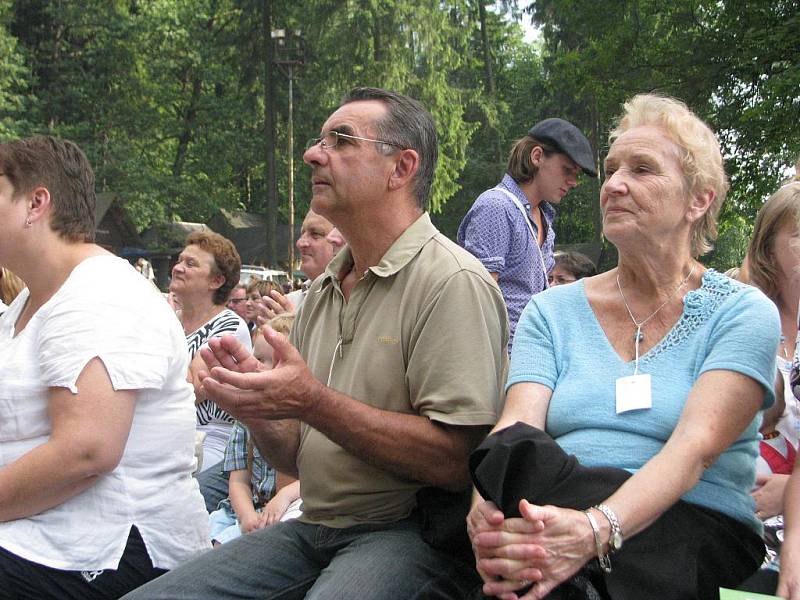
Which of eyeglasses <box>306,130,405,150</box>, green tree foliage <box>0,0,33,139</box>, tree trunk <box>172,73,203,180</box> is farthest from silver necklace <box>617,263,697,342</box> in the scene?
tree trunk <box>172,73,203,180</box>

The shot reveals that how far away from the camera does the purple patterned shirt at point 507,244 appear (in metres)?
4.63

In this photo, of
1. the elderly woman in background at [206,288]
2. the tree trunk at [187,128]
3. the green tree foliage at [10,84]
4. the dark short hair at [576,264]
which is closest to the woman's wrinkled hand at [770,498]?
the elderly woman in background at [206,288]

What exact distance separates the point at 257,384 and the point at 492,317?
754mm

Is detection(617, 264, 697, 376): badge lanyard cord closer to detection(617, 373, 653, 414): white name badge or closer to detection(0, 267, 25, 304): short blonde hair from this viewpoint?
detection(617, 373, 653, 414): white name badge

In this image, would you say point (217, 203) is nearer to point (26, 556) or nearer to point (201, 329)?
point (201, 329)

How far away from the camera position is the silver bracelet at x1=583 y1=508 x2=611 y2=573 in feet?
6.79

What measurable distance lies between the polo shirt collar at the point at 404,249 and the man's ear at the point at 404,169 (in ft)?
0.42

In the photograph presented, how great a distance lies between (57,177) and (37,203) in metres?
0.11

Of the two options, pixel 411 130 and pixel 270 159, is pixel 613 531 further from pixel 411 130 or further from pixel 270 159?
pixel 270 159

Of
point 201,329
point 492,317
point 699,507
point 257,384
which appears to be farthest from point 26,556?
point 201,329

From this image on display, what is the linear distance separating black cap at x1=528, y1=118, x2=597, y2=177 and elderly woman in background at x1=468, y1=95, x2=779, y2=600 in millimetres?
1971

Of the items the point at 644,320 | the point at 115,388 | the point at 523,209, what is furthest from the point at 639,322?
the point at 523,209

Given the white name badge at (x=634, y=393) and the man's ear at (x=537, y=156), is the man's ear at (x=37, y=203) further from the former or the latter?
the man's ear at (x=537, y=156)

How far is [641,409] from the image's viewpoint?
7.69 ft
